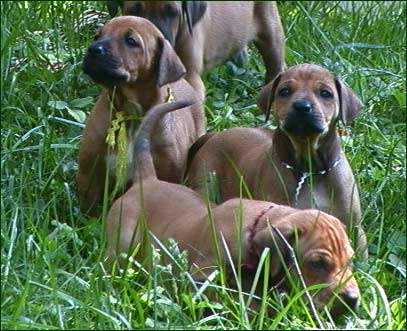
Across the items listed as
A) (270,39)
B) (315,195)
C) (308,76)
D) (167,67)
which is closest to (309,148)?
(315,195)

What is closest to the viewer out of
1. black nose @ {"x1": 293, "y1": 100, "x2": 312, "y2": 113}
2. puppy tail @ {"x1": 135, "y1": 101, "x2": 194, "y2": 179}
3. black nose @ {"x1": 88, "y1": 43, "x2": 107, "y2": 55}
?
black nose @ {"x1": 293, "y1": 100, "x2": 312, "y2": 113}

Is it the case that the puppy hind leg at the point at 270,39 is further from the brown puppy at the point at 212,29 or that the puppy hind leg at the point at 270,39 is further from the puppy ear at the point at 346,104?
the puppy ear at the point at 346,104

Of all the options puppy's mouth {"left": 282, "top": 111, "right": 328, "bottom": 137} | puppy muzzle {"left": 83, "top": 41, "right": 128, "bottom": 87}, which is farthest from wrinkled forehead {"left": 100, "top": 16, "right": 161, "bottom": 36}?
puppy's mouth {"left": 282, "top": 111, "right": 328, "bottom": 137}

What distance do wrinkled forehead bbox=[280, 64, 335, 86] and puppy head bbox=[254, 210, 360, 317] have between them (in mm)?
1045

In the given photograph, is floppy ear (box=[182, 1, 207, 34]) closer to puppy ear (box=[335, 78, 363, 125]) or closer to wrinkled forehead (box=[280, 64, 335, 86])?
wrinkled forehead (box=[280, 64, 335, 86])

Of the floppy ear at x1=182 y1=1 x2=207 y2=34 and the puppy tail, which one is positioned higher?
the floppy ear at x1=182 y1=1 x2=207 y2=34

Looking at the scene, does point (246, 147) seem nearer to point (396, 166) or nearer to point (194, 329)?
point (396, 166)

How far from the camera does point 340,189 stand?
20.5 feet

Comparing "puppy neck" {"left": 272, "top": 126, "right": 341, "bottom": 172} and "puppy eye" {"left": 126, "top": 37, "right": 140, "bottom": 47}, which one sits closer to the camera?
"puppy neck" {"left": 272, "top": 126, "right": 341, "bottom": 172}

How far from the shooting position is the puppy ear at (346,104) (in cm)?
628

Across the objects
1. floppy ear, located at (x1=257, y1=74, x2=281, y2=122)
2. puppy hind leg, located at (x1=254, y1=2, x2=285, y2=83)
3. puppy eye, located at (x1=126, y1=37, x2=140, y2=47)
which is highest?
puppy eye, located at (x1=126, y1=37, x2=140, y2=47)

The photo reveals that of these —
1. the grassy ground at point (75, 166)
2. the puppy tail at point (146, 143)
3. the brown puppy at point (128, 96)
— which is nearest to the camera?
the grassy ground at point (75, 166)

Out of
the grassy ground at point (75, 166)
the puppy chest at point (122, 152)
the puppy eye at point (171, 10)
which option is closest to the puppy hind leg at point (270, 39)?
the grassy ground at point (75, 166)

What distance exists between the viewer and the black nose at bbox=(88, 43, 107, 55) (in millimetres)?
6465
